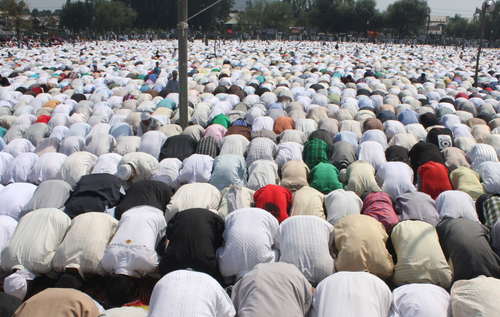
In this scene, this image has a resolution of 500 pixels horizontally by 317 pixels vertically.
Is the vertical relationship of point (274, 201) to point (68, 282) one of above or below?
above

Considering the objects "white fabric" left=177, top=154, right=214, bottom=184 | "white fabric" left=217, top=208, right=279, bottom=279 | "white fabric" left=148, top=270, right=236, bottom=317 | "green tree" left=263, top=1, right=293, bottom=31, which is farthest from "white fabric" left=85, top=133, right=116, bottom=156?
"green tree" left=263, top=1, right=293, bottom=31

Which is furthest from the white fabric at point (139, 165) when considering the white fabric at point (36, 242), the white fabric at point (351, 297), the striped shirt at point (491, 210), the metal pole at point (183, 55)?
the striped shirt at point (491, 210)

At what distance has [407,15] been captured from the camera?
1693 inches

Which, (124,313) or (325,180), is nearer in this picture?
(124,313)

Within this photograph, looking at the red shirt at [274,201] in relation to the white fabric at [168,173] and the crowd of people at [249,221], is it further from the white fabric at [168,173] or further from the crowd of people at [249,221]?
the white fabric at [168,173]

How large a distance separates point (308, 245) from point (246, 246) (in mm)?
536

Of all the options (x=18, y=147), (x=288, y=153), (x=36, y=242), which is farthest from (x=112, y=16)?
(x=36, y=242)

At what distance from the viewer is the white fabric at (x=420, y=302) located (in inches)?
109

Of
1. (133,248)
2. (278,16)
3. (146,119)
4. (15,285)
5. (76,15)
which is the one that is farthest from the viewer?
(278,16)

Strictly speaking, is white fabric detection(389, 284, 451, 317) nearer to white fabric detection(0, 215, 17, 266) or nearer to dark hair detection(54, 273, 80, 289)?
dark hair detection(54, 273, 80, 289)

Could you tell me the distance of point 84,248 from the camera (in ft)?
11.9

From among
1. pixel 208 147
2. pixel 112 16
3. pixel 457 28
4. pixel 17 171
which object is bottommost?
pixel 17 171

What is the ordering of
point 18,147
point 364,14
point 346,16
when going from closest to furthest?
1. point 18,147
2. point 364,14
3. point 346,16

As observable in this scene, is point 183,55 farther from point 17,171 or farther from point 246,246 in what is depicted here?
point 246,246
